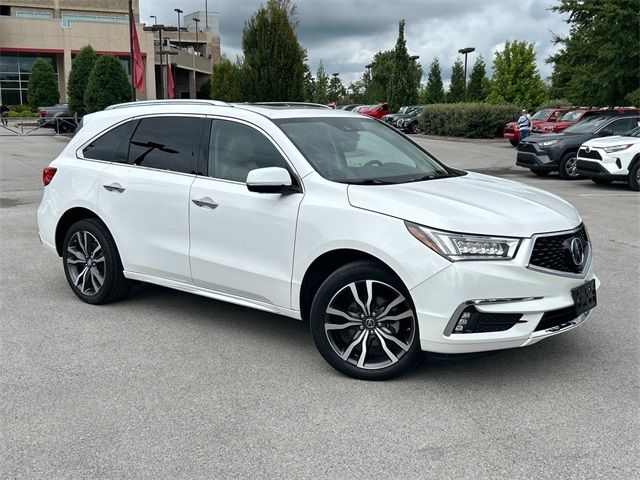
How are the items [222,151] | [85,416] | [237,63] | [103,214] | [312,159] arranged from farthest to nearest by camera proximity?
[237,63] → [103,214] → [222,151] → [312,159] → [85,416]

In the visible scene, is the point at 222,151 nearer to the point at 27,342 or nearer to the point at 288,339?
the point at 288,339

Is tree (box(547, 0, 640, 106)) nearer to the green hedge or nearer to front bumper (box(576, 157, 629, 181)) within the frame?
the green hedge

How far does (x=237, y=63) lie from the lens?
74.7 feet

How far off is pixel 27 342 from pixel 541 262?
11.9 ft

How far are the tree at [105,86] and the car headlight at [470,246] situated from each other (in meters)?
27.4

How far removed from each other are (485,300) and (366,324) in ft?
2.53

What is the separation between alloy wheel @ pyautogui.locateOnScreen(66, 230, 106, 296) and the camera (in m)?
5.89

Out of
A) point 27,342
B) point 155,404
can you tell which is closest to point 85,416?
point 155,404

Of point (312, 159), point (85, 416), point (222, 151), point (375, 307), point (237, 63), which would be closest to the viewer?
point (85, 416)

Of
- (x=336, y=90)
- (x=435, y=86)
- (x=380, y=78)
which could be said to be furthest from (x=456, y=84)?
(x=336, y=90)

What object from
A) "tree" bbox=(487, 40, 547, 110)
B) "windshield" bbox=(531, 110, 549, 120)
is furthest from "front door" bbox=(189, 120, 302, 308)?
"tree" bbox=(487, 40, 547, 110)

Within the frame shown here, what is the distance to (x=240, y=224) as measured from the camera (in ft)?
15.8

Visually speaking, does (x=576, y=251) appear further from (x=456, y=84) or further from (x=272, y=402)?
(x=456, y=84)

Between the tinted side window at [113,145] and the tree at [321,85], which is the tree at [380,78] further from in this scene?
the tinted side window at [113,145]
